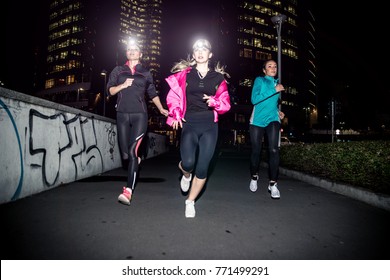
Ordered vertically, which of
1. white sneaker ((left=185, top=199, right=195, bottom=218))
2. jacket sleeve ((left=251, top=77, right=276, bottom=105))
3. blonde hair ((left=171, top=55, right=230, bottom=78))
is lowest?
white sneaker ((left=185, top=199, right=195, bottom=218))

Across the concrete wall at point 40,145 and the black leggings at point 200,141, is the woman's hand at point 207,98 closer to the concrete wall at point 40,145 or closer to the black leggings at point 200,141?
the black leggings at point 200,141

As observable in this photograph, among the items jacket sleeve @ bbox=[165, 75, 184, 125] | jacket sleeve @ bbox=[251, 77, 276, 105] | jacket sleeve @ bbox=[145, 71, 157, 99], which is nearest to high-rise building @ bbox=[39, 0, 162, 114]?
jacket sleeve @ bbox=[145, 71, 157, 99]

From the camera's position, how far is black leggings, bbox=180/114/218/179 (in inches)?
121

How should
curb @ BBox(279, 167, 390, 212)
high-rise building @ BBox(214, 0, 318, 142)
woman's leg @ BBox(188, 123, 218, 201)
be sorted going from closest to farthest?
woman's leg @ BBox(188, 123, 218, 201) < curb @ BBox(279, 167, 390, 212) < high-rise building @ BBox(214, 0, 318, 142)

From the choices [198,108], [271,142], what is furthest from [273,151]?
[198,108]

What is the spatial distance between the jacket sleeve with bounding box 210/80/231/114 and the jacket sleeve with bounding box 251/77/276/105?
136 centimetres

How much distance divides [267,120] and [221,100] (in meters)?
1.54

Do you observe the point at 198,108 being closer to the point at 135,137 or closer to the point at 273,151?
the point at 135,137

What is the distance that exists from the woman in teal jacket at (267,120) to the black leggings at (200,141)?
1.50m

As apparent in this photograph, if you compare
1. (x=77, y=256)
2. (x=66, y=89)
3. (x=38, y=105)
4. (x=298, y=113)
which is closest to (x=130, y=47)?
(x=38, y=105)

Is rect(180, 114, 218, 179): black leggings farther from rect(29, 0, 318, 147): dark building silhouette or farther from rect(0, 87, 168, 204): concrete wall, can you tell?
rect(29, 0, 318, 147): dark building silhouette

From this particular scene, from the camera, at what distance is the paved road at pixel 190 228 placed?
2.05 m
